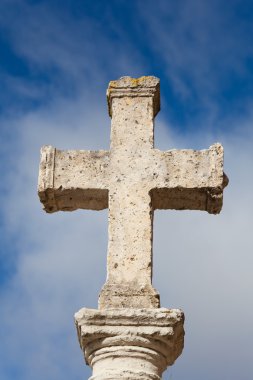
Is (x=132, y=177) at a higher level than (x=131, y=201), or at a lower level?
higher

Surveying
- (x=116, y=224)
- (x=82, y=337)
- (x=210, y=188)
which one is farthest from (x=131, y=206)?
(x=82, y=337)

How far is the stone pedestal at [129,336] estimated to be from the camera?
23.8 feet

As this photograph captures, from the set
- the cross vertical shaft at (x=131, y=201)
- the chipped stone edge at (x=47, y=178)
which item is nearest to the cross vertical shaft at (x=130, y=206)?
the cross vertical shaft at (x=131, y=201)

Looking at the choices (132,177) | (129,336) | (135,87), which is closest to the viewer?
(129,336)

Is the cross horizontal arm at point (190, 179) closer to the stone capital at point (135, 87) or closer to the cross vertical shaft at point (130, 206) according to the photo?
the cross vertical shaft at point (130, 206)

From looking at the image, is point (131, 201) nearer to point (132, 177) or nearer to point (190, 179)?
point (132, 177)

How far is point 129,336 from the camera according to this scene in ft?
23.8

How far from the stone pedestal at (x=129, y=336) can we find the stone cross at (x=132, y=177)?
0.73m

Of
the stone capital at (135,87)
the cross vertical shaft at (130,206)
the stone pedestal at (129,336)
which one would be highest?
the stone capital at (135,87)

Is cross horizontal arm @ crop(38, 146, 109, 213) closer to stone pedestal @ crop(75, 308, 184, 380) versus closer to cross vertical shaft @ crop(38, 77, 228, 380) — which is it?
cross vertical shaft @ crop(38, 77, 228, 380)

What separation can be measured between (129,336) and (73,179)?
1.87 meters

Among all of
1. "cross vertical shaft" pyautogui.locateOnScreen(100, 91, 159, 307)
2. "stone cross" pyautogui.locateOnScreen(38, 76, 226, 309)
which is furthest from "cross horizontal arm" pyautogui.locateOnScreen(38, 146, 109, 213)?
"cross vertical shaft" pyautogui.locateOnScreen(100, 91, 159, 307)

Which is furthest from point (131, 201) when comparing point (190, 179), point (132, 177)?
point (190, 179)

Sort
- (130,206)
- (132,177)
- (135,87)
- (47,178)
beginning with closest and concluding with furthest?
(130,206) → (132,177) → (47,178) → (135,87)
